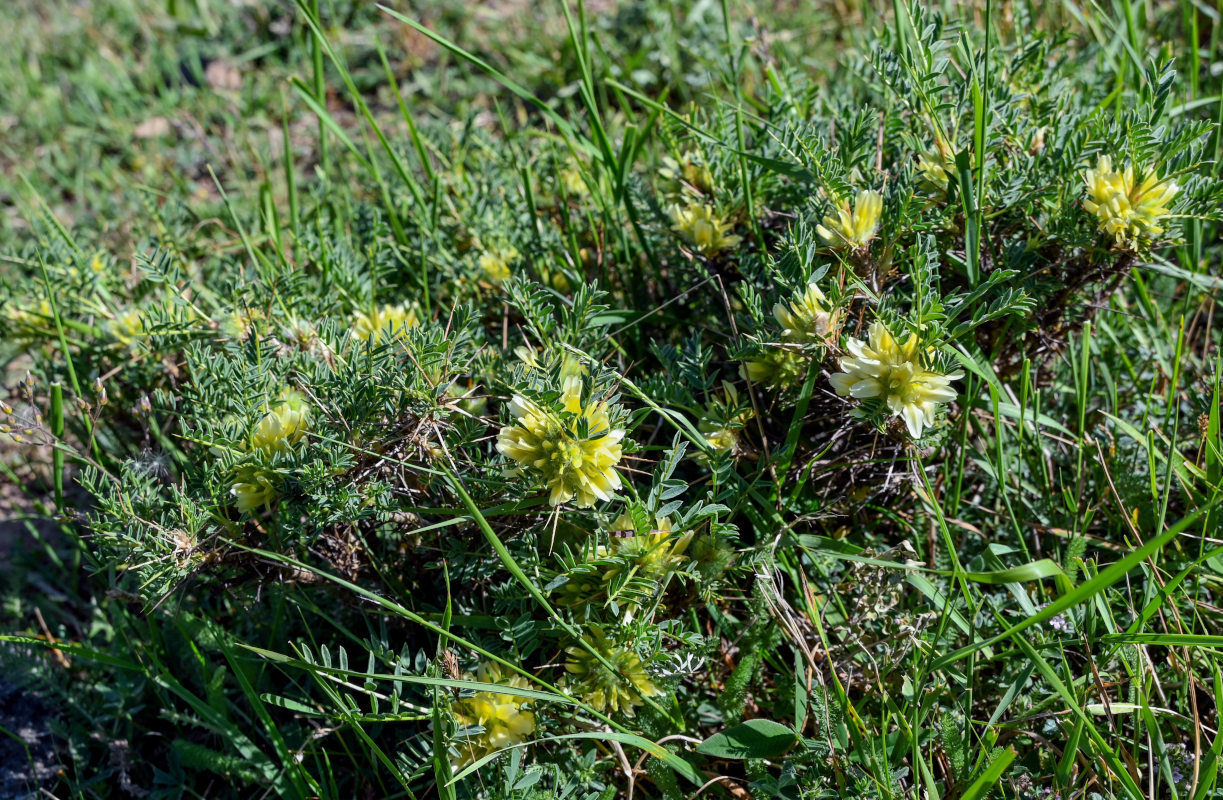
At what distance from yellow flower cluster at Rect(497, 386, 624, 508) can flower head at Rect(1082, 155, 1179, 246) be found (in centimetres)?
97

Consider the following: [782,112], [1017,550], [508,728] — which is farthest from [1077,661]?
[782,112]

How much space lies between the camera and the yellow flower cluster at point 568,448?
4.92 feet

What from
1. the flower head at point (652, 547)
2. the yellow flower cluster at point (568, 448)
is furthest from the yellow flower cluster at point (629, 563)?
the yellow flower cluster at point (568, 448)

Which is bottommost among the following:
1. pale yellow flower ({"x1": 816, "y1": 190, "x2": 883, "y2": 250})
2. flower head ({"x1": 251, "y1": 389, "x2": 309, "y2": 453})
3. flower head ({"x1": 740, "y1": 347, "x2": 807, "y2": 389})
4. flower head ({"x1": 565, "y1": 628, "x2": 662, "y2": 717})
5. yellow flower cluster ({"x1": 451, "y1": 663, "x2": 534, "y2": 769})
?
yellow flower cluster ({"x1": 451, "y1": 663, "x2": 534, "y2": 769})

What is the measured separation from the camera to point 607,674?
1655 millimetres

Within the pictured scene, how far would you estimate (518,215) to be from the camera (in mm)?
2449

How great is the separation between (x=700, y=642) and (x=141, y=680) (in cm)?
131

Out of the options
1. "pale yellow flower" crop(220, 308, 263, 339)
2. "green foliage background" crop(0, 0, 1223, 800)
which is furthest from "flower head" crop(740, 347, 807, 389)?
"pale yellow flower" crop(220, 308, 263, 339)

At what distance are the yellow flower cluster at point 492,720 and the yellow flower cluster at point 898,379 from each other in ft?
2.65

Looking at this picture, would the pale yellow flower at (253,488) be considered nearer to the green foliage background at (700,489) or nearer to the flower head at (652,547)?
the green foliage background at (700,489)

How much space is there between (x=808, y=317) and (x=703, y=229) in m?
0.44

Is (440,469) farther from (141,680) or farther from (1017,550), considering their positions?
(1017,550)

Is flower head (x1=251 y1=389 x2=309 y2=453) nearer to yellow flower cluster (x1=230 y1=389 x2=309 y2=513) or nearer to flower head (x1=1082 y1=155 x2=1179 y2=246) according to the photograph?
yellow flower cluster (x1=230 y1=389 x2=309 y2=513)

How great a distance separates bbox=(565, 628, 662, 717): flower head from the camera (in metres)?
1.65
